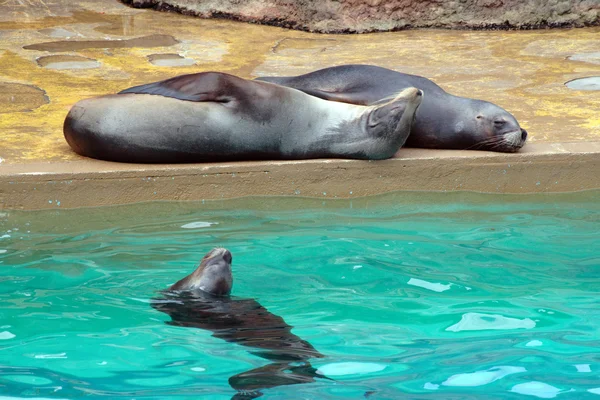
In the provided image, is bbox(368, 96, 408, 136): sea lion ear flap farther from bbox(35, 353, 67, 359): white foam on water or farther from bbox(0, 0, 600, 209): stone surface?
bbox(35, 353, 67, 359): white foam on water

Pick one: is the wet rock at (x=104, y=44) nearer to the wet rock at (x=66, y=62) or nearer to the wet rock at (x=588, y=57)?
the wet rock at (x=66, y=62)

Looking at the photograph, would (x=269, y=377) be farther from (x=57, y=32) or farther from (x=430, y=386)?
(x=57, y=32)

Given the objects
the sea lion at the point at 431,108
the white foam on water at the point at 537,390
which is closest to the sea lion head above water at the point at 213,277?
the white foam on water at the point at 537,390

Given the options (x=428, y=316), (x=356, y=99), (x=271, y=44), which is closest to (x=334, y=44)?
(x=271, y=44)

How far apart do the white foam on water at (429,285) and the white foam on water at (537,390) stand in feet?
3.57

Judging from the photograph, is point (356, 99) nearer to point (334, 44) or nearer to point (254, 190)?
point (254, 190)

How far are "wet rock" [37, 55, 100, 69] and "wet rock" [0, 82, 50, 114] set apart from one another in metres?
0.77

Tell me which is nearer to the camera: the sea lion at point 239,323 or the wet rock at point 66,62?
the sea lion at point 239,323

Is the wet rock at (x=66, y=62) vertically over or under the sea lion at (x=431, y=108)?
under

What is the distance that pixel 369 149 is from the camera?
567 cm

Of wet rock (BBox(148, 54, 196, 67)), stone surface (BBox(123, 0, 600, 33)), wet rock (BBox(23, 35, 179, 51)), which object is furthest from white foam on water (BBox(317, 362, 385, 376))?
stone surface (BBox(123, 0, 600, 33))

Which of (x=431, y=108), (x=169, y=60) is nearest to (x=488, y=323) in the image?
(x=431, y=108)

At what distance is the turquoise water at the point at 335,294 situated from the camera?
10.7 feet

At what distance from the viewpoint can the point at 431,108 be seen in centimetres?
608
